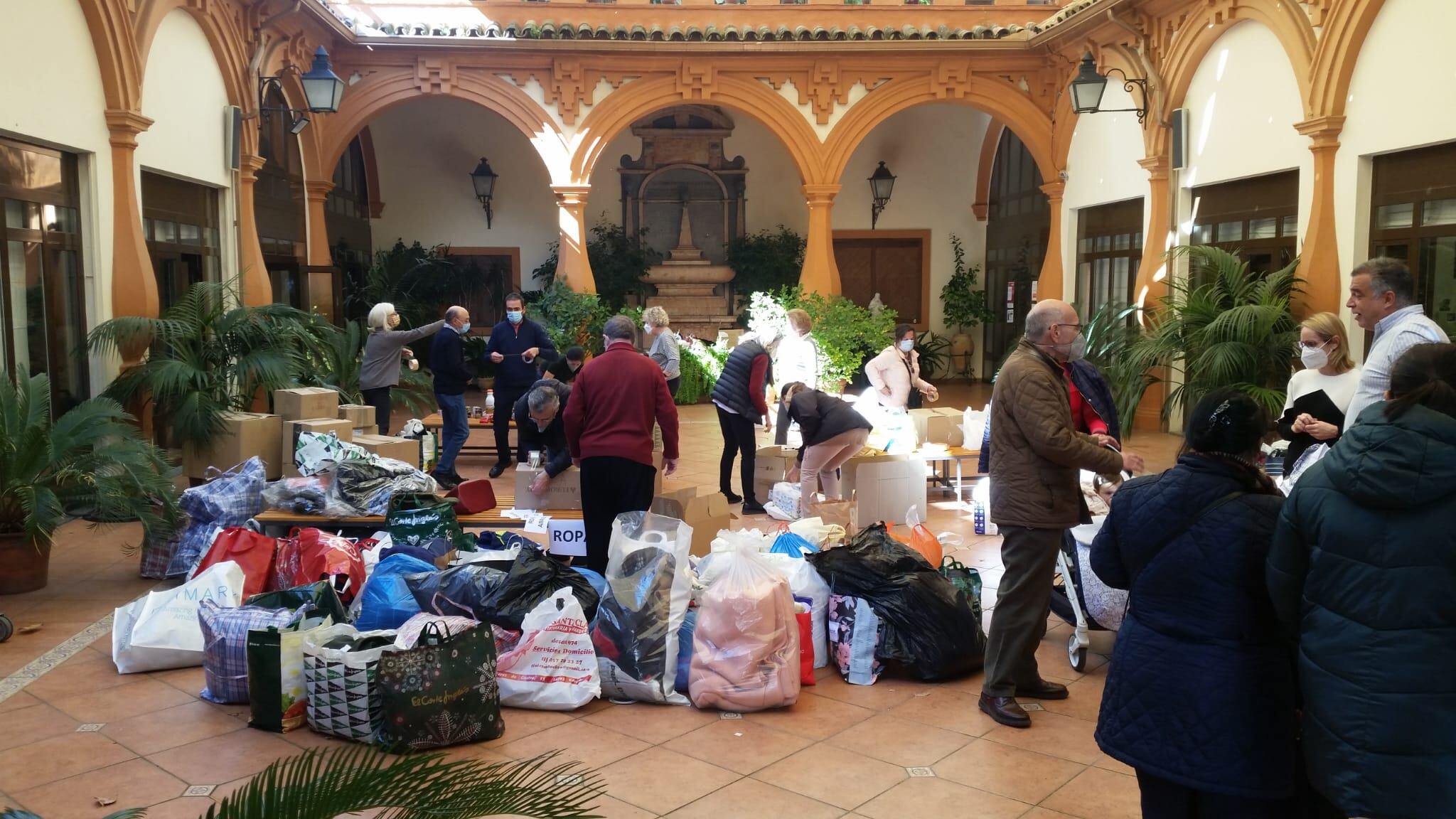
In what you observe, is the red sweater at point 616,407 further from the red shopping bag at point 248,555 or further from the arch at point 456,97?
the arch at point 456,97

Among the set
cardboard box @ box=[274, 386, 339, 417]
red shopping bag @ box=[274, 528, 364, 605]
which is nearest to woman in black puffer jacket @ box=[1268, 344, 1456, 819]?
red shopping bag @ box=[274, 528, 364, 605]

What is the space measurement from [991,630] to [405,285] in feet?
46.6

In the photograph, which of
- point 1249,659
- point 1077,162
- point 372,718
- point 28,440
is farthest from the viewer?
point 1077,162

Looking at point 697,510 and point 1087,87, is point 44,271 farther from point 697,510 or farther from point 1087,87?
point 1087,87

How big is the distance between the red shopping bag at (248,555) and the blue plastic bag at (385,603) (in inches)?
31.4

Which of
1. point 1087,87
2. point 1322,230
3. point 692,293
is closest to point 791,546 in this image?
point 1322,230

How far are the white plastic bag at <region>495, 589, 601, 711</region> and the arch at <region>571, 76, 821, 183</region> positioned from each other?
1118 centimetres

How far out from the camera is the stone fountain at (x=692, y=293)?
1819cm

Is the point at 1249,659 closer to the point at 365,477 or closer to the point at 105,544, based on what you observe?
the point at 365,477

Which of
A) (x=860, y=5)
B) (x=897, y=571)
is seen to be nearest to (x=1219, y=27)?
(x=860, y=5)

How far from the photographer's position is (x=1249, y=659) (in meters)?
2.70

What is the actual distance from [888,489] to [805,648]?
3.28 metres

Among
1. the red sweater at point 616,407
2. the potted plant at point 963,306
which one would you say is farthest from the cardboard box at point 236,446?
the potted plant at point 963,306

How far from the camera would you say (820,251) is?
15430 mm
